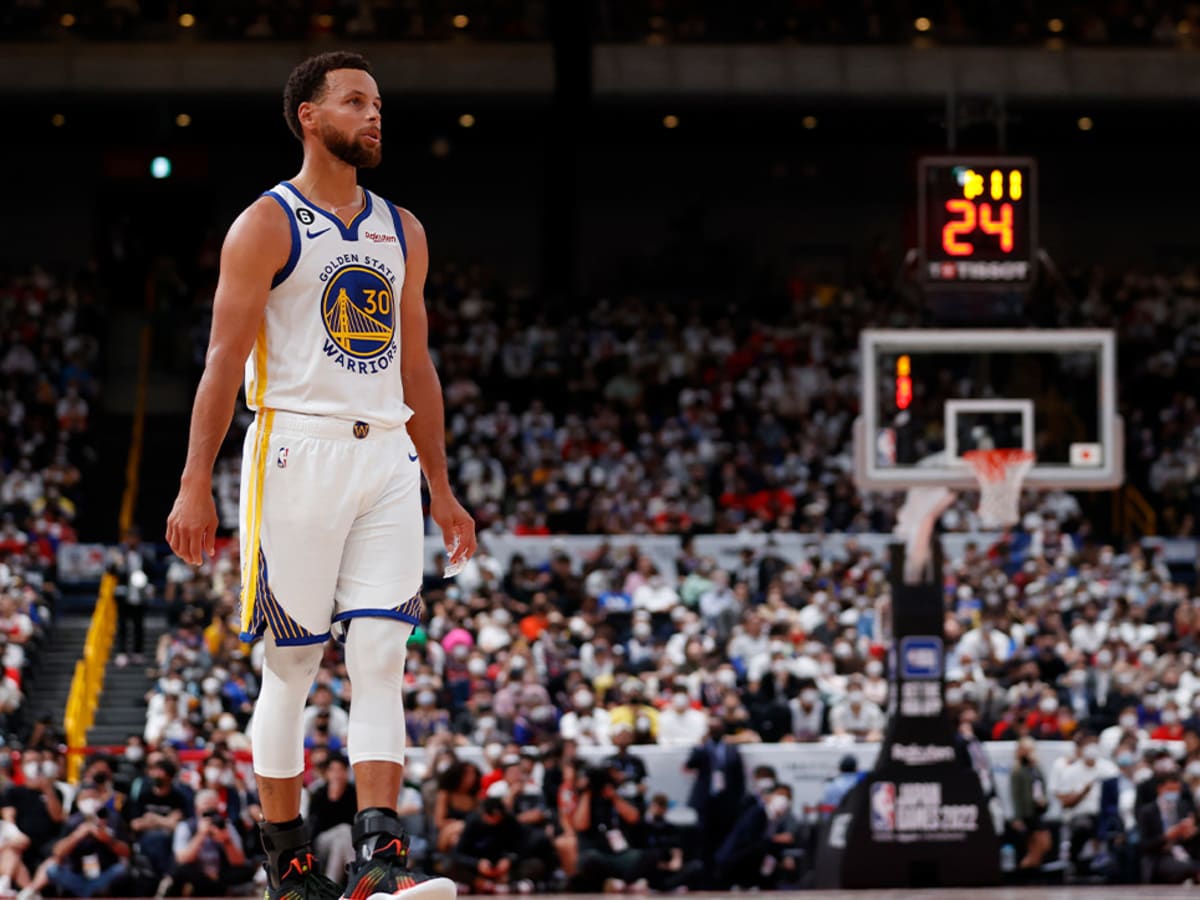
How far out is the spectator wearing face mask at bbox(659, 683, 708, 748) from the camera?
56.8 feet

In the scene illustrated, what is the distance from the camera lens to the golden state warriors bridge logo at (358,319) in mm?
5605

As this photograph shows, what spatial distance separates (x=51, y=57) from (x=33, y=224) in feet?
19.5

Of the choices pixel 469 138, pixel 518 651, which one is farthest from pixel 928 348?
pixel 469 138

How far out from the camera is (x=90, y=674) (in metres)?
20.0

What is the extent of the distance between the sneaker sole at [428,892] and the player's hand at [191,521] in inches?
41.1

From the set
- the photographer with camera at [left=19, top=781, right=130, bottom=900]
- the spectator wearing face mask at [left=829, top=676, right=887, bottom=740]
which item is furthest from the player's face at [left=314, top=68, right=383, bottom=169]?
the spectator wearing face mask at [left=829, top=676, right=887, bottom=740]

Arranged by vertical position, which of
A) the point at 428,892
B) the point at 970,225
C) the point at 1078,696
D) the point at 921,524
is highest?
the point at 970,225

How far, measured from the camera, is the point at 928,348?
15.0 meters

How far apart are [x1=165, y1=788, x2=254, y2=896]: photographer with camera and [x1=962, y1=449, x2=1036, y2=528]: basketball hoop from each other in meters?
6.06

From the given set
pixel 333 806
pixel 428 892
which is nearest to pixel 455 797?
pixel 333 806

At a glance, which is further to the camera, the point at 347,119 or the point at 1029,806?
the point at 1029,806

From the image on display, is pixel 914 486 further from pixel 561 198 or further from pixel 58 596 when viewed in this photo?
pixel 561 198

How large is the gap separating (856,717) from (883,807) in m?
2.95

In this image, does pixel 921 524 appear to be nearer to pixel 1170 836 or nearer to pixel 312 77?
pixel 1170 836
